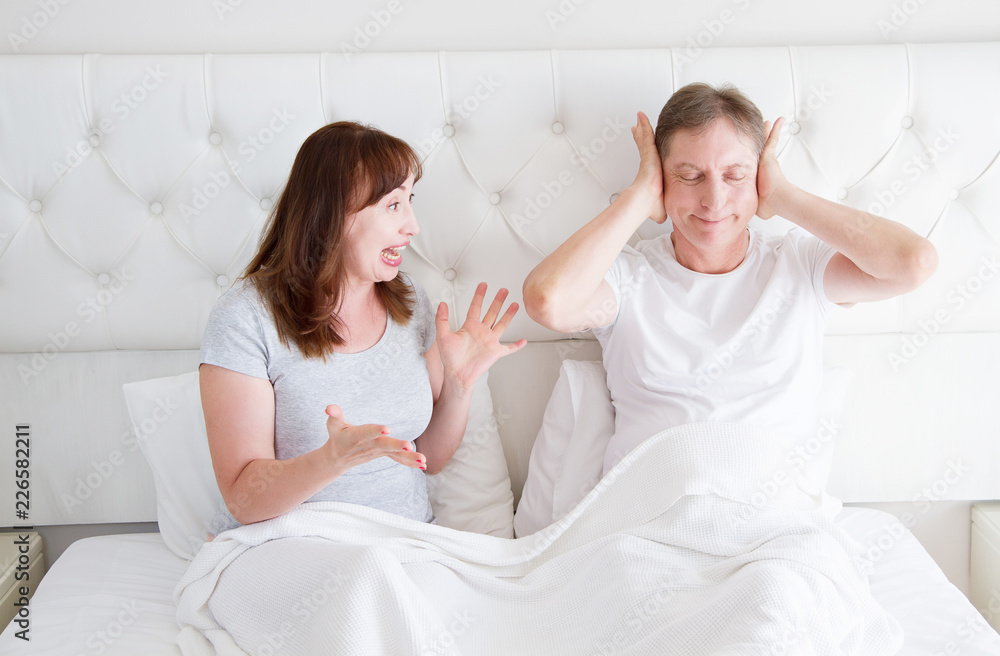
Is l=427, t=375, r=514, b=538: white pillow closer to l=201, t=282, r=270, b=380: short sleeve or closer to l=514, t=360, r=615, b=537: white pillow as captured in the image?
l=514, t=360, r=615, b=537: white pillow

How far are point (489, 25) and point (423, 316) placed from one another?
0.65m

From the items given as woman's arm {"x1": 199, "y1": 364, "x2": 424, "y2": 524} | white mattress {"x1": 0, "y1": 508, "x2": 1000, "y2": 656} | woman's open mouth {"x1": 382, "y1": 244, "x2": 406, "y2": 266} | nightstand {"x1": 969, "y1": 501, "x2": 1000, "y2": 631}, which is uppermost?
woman's open mouth {"x1": 382, "y1": 244, "x2": 406, "y2": 266}

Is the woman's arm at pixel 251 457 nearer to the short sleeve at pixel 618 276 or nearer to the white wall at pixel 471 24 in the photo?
the short sleeve at pixel 618 276

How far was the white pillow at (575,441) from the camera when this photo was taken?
1425mm

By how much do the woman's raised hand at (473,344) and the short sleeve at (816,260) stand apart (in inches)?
22.0

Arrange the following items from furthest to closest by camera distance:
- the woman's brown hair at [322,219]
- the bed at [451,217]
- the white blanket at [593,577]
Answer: the bed at [451,217]
the woman's brown hair at [322,219]
the white blanket at [593,577]

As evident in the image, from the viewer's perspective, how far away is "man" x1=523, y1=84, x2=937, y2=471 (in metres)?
1.31

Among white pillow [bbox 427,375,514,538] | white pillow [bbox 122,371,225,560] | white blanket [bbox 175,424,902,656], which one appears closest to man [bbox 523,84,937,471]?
white blanket [bbox 175,424,902,656]

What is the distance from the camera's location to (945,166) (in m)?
1.50

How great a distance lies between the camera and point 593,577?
1.18m

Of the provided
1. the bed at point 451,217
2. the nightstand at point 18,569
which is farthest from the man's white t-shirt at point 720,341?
the nightstand at point 18,569

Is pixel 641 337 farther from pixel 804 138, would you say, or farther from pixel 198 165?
pixel 198 165

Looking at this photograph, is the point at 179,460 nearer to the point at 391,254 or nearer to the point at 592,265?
the point at 391,254

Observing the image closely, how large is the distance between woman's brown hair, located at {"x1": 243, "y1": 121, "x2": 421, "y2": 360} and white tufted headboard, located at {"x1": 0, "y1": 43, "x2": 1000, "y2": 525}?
233mm
